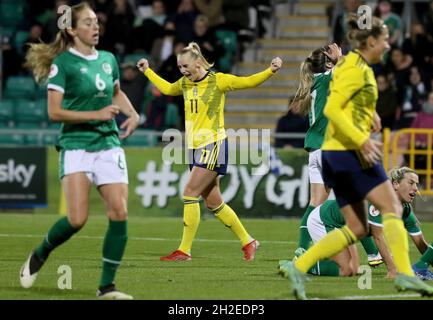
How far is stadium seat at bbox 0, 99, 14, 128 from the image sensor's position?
2263 centimetres

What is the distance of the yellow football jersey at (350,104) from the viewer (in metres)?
8.52

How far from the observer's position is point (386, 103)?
20.7 metres

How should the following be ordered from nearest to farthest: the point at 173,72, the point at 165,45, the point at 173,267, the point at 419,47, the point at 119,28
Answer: the point at 173,267
the point at 173,72
the point at 419,47
the point at 165,45
the point at 119,28

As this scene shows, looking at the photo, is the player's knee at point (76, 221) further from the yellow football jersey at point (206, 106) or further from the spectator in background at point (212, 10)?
the spectator in background at point (212, 10)

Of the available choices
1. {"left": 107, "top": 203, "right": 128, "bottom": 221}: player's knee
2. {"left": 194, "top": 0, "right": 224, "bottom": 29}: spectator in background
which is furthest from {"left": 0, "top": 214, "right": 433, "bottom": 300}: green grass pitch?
{"left": 194, "top": 0, "right": 224, "bottom": 29}: spectator in background

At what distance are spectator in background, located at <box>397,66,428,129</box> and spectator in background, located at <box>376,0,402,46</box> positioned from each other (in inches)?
44.7

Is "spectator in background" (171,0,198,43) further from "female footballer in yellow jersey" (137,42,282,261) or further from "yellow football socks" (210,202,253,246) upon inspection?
"yellow football socks" (210,202,253,246)

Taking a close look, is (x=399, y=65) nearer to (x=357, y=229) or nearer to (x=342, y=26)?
(x=342, y=26)

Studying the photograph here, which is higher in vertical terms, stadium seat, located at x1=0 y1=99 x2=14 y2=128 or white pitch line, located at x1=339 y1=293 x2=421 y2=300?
stadium seat, located at x1=0 y1=99 x2=14 y2=128

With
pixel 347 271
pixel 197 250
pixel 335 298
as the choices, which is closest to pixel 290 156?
pixel 197 250

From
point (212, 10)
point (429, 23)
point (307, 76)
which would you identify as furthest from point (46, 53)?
point (212, 10)

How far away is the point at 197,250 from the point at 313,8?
39.6ft

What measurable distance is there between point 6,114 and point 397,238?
15106 mm
